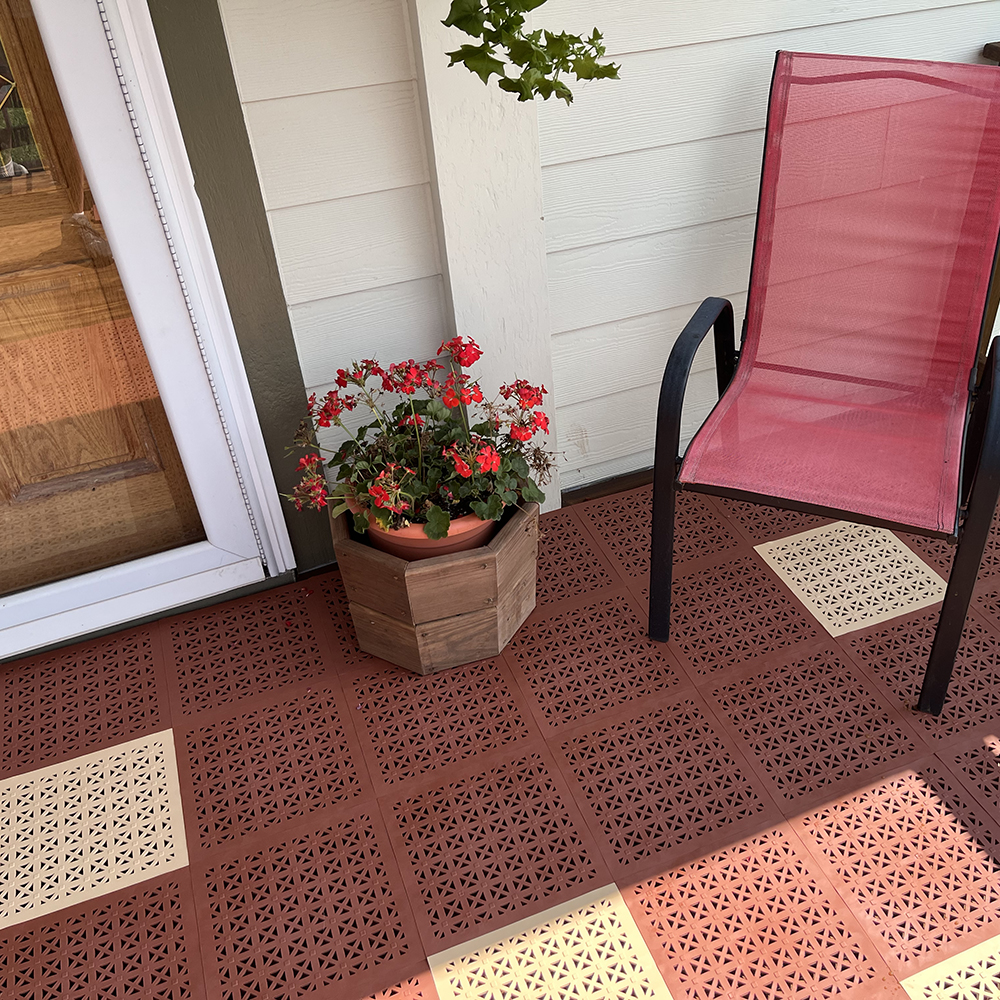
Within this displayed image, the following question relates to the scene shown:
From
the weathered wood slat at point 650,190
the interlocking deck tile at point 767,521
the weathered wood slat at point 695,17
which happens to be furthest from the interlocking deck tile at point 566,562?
the weathered wood slat at point 695,17

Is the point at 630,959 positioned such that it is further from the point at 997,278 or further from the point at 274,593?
the point at 997,278

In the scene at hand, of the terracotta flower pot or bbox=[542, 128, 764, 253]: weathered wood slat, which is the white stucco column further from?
the terracotta flower pot

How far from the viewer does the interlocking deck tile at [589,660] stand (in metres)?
1.84

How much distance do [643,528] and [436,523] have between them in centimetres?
78

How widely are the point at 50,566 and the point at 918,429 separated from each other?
198cm

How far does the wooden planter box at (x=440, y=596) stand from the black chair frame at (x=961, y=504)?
29 centimetres

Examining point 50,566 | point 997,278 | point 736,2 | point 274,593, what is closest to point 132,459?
point 50,566

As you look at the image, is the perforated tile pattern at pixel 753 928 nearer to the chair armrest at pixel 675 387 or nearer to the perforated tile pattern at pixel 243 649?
the chair armrest at pixel 675 387

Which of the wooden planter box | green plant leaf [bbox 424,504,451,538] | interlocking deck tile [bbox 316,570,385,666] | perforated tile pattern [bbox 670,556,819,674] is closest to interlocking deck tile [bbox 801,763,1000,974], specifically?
perforated tile pattern [bbox 670,556,819,674]

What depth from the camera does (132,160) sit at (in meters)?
1.59

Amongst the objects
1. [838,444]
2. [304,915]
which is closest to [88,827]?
[304,915]

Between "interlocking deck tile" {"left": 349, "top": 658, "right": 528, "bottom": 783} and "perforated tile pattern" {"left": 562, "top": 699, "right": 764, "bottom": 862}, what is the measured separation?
0.17 meters

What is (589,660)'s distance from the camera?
192 cm

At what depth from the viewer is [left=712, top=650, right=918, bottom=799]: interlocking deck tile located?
65.9 inches
